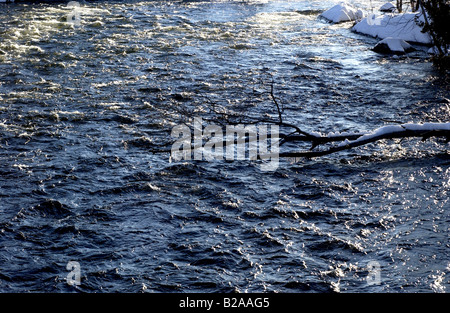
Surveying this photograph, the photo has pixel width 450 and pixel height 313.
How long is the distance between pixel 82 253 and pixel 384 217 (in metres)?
3.90

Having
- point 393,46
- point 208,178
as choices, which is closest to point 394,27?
Result: point 393,46

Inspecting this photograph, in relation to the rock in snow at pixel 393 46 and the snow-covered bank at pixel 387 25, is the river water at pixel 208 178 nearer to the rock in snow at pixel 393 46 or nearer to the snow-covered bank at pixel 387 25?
the rock in snow at pixel 393 46

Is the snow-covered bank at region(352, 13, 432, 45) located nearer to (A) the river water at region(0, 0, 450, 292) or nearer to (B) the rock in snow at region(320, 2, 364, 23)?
(A) the river water at region(0, 0, 450, 292)

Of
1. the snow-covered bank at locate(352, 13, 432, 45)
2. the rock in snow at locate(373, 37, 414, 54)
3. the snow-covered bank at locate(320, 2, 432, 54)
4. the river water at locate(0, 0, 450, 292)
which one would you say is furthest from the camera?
the snow-covered bank at locate(352, 13, 432, 45)

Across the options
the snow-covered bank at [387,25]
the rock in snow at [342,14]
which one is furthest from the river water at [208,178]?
the rock in snow at [342,14]

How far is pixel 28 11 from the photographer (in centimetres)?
2080

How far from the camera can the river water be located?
734 cm

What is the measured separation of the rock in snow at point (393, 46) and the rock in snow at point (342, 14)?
3.59m

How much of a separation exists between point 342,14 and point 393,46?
13.1 feet

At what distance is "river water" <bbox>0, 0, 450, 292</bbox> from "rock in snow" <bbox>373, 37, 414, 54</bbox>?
0.31 m

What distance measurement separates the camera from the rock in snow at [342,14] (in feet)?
64.8

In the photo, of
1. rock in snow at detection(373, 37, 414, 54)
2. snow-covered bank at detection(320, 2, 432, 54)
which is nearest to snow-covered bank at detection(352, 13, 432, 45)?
snow-covered bank at detection(320, 2, 432, 54)

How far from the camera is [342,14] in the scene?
19.8 meters

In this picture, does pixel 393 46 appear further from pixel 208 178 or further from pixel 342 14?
pixel 208 178
